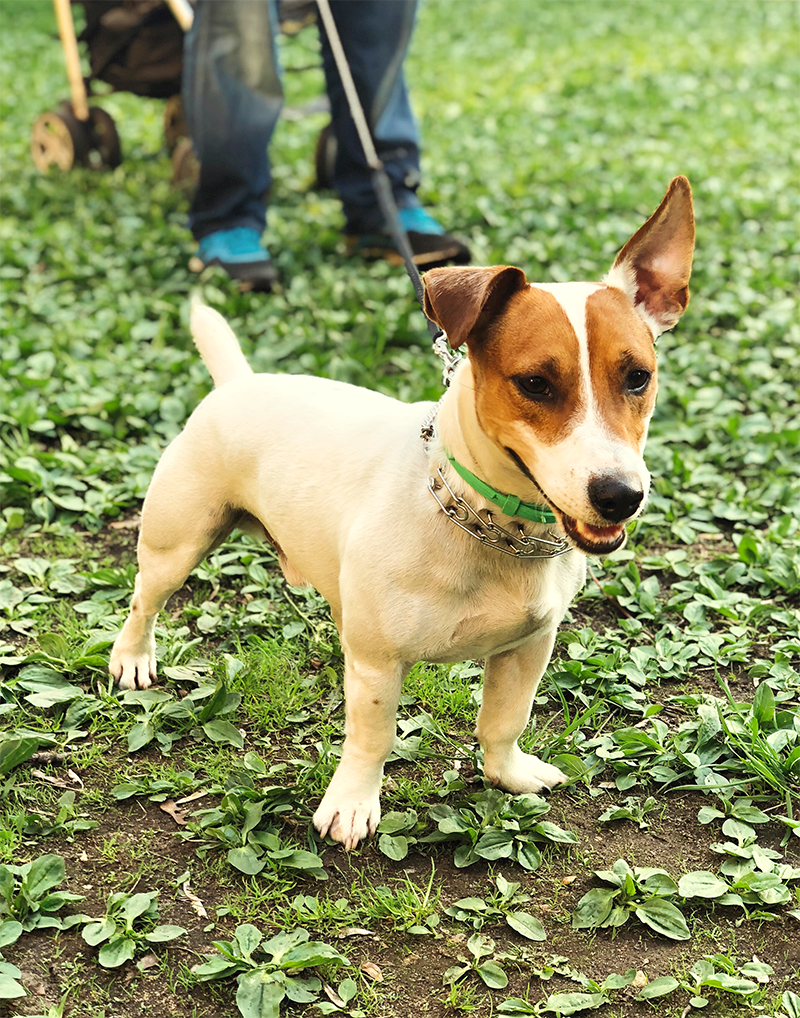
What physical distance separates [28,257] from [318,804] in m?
4.29

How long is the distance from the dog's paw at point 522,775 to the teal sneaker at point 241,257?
11.2 ft

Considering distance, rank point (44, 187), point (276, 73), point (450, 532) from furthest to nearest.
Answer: point (44, 187) < point (276, 73) < point (450, 532)

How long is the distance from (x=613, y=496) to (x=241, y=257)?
409 centimetres

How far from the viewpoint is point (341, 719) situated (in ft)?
9.58

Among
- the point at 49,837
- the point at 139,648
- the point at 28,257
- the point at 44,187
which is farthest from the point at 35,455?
the point at 44,187

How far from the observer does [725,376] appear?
4.86m

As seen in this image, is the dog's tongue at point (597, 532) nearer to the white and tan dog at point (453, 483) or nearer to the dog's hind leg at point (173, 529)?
the white and tan dog at point (453, 483)

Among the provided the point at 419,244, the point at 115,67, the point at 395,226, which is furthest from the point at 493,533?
the point at 115,67

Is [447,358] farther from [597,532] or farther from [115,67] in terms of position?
[115,67]

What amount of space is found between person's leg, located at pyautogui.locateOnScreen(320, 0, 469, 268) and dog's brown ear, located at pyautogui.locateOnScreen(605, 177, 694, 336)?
299 cm

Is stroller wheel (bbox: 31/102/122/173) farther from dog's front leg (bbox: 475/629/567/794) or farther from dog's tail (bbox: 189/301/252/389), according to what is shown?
dog's front leg (bbox: 475/629/567/794)

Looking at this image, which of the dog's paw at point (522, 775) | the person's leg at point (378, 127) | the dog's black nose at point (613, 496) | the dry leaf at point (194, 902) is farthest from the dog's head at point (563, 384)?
the person's leg at point (378, 127)

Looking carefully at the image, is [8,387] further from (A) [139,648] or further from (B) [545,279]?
(B) [545,279]

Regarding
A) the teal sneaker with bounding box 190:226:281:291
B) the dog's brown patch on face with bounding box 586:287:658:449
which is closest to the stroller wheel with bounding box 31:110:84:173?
the teal sneaker with bounding box 190:226:281:291
